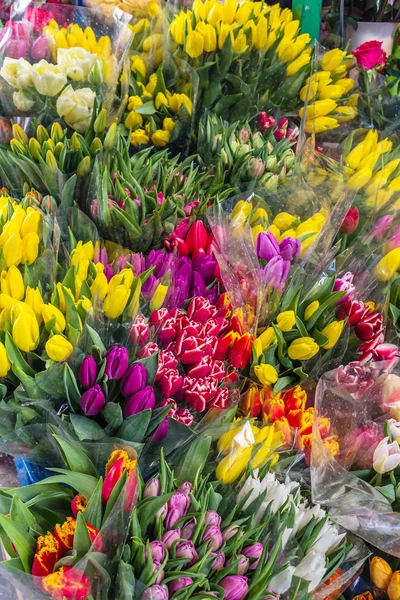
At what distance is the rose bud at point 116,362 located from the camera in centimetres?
82

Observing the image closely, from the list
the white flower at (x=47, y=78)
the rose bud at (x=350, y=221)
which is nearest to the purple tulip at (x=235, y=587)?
the rose bud at (x=350, y=221)

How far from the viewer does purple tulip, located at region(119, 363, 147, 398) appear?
2.68ft

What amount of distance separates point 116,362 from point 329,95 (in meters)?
1.03

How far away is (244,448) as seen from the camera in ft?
2.59

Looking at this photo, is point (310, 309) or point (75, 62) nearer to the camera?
point (310, 309)

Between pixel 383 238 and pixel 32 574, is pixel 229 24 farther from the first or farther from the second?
pixel 32 574

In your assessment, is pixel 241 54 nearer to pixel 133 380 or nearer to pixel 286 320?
pixel 286 320

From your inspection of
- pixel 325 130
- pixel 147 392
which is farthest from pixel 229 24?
pixel 147 392

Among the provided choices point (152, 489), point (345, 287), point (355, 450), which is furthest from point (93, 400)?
point (345, 287)

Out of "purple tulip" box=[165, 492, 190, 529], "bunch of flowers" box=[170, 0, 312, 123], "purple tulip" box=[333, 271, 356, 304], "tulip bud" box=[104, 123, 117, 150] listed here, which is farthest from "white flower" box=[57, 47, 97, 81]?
"purple tulip" box=[165, 492, 190, 529]

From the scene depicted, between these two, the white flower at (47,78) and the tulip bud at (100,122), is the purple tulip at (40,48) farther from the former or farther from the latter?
the tulip bud at (100,122)

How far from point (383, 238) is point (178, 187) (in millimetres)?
422

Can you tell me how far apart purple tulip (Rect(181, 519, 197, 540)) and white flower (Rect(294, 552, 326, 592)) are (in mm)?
136

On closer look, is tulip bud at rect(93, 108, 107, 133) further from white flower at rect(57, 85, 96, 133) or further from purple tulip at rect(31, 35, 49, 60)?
purple tulip at rect(31, 35, 49, 60)
